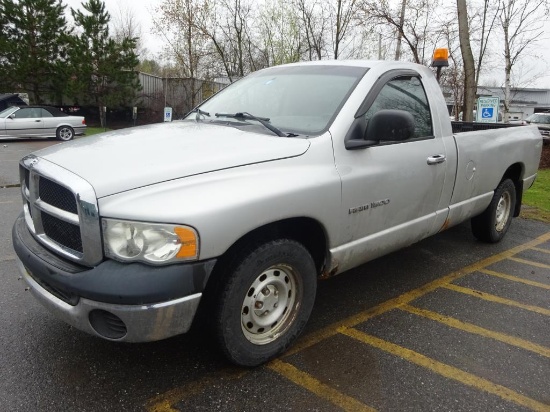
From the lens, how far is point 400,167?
3.34m

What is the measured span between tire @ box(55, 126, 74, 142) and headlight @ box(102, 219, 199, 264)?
18.2 meters

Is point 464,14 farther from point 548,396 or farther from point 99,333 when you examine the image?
point 99,333

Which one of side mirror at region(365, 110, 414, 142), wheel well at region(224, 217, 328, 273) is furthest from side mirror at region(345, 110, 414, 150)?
wheel well at region(224, 217, 328, 273)

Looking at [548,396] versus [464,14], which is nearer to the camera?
[548,396]

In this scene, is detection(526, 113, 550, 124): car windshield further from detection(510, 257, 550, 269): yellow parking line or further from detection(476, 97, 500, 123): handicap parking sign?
detection(510, 257, 550, 269): yellow parking line

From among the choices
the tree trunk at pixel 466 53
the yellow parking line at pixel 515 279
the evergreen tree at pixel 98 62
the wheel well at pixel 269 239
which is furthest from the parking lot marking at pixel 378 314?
the evergreen tree at pixel 98 62

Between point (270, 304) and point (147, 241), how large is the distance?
3.08 ft

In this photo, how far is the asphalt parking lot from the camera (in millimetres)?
2494

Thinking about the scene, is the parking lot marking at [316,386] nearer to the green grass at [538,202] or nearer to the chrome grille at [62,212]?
the chrome grille at [62,212]

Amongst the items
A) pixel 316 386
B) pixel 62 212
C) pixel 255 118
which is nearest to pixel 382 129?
pixel 255 118

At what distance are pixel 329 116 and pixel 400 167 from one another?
0.69 meters

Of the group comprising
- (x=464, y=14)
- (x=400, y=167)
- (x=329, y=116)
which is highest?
(x=464, y=14)

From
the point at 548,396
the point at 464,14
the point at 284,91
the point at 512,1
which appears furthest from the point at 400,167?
Result: the point at 512,1

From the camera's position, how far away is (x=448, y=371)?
2.80 metres
